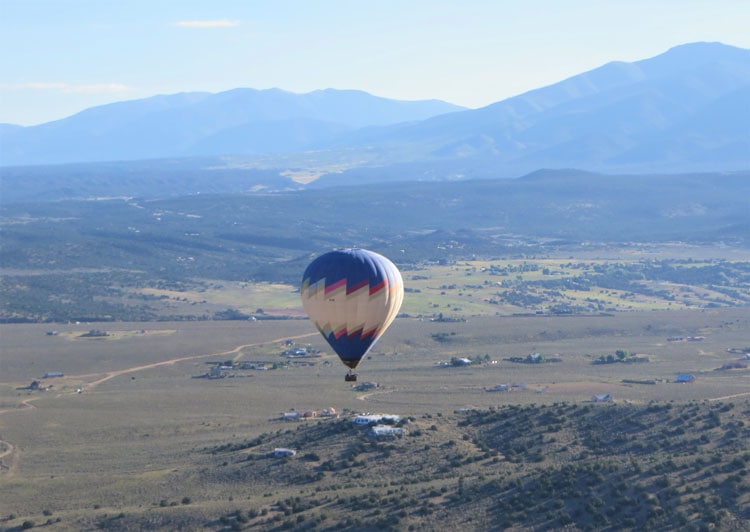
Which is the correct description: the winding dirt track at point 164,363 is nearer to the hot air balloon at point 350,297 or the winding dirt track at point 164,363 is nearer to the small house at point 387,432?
the small house at point 387,432

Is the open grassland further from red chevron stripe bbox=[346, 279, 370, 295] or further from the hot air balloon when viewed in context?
red chevron stripe bbox=[346, 279, 370, 295]

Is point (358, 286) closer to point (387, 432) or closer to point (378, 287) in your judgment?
point (378, 287)

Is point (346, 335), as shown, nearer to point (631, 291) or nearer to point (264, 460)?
point (264, 460)

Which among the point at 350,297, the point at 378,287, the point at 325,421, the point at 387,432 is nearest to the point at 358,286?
the point at 350,297

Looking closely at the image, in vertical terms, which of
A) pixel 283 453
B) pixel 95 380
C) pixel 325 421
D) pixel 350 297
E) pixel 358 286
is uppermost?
pixel 358 286

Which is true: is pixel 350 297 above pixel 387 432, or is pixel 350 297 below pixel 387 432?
above

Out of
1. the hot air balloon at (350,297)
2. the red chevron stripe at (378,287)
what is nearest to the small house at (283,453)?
the hot air balloon at (350,297)

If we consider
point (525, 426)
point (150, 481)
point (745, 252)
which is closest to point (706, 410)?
point (525, 426)

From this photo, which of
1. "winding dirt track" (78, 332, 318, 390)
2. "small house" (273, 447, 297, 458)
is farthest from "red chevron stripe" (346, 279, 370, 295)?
"winding dirt track" (78, 332, 318, 390)
